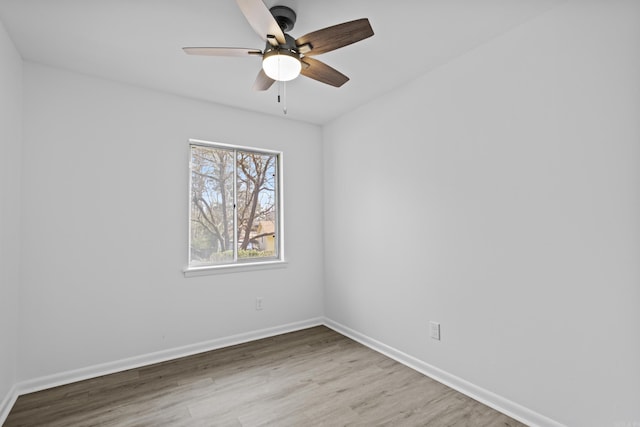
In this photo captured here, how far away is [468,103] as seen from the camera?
7.52ft

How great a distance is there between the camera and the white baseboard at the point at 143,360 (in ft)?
7.69

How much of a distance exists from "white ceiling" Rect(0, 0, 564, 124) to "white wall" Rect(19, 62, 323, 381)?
0.31 m

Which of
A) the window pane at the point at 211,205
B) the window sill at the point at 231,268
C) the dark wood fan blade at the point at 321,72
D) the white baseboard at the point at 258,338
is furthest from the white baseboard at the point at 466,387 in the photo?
the dark wood fan blade at the point at 321,72

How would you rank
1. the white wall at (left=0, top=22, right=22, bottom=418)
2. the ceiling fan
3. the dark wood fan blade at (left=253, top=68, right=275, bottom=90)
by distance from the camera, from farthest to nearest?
the dark wood fan blade at (left=253, top=68, right=275, bottom=90) → the white wall at (left=0, top=22, right=22, bottom=418) → the ceiling fan

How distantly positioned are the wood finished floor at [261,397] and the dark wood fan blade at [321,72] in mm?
2219

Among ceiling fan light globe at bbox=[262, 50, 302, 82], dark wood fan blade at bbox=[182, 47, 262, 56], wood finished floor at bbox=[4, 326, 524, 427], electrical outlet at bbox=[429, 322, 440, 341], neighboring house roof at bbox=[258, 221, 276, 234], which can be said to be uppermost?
dark wood fan blade at bbox=[182, 47, 262, 56]

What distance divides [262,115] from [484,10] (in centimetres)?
230

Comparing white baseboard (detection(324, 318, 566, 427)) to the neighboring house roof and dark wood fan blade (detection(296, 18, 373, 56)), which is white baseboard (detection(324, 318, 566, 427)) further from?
dark wood fan blade (detection(296, 18, 373, 56))

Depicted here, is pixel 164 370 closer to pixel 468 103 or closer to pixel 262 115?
pixel 262 115

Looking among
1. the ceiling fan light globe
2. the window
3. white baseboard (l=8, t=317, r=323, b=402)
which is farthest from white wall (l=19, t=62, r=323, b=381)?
the ceiling fan light globe

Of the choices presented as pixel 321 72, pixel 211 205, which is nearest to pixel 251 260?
pixel 211 205

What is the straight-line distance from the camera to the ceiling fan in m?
1.56

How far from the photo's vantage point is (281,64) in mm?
1874

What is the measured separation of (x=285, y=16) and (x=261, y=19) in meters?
0.33
